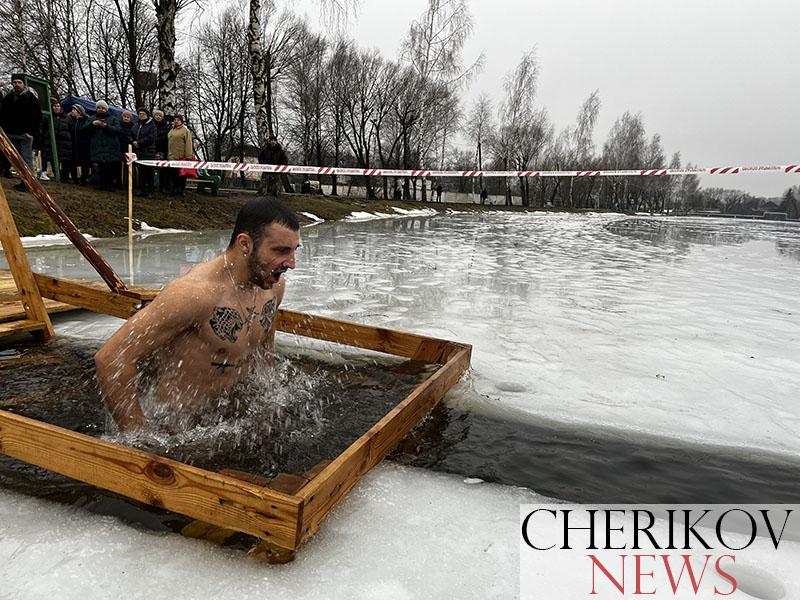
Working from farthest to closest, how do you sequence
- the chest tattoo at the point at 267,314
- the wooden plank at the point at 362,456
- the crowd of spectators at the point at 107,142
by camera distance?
the crowd of spectators at the point at 107,142 < the chest tattoo at the point at 267,314 < the wooden plank at the point at 362,456

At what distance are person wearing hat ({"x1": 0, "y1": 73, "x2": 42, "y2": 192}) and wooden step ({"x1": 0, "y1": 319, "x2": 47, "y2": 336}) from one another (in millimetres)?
7393

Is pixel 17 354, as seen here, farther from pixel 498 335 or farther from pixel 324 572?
pixel 498 335

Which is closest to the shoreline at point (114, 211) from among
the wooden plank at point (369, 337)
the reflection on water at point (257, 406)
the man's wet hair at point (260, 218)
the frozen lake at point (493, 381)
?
the frozen lake at point (493, 381)

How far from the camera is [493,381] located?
3855mm

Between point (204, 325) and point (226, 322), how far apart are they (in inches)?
4.4

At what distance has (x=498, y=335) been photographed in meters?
4.98

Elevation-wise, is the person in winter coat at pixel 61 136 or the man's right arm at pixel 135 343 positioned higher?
the person in winter coat at pixel 61 136

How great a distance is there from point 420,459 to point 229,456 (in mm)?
979

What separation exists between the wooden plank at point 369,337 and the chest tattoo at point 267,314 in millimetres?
1176

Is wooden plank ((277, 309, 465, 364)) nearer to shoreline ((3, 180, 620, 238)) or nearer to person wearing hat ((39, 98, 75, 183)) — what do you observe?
shoreline ((3, 180, 620, 238))

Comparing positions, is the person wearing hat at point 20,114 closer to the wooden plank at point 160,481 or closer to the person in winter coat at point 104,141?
the person in winter coat at point 104,141

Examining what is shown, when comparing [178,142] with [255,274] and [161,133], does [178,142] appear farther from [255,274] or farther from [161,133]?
[255,274]

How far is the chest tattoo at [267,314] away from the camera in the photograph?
291cm

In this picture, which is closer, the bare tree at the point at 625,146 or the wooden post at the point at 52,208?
the wooden post at the point at 52,208
